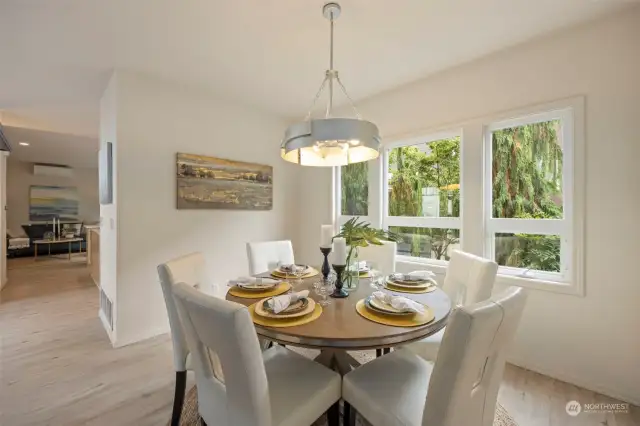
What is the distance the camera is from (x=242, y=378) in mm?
978

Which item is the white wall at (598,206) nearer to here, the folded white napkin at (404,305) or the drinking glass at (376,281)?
the drinking glass at (376,281)

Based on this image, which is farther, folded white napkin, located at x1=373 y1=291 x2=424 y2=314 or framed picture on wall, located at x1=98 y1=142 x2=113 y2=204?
framed picture on wall, located at x1=98 y1=142 x2=113 y2=204

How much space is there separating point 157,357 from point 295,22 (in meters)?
2.83

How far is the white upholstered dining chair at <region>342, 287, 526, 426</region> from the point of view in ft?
2.91

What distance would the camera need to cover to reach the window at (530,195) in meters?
2.18

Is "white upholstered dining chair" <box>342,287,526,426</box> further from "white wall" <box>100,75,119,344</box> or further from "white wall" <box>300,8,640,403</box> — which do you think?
"white wall" <box>100,75,119,344</box>

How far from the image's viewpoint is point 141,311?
273cm

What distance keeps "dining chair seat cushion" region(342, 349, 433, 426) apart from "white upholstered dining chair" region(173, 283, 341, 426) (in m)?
0.11

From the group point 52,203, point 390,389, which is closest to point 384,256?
point 390,389

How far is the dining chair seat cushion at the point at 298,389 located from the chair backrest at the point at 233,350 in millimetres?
126

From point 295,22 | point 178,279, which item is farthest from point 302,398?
point 295,22

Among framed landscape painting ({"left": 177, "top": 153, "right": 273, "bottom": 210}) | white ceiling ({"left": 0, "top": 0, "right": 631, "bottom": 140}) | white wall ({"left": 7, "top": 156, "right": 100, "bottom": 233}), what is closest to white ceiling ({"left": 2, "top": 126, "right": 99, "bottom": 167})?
white wall ({"left": 7, "top": 156, "right": 100, "bottom": 233})

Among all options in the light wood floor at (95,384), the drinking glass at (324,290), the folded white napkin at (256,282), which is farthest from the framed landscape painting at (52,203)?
the drinking glass at (324,290)

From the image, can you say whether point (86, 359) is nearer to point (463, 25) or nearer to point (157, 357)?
point (157, 357)
